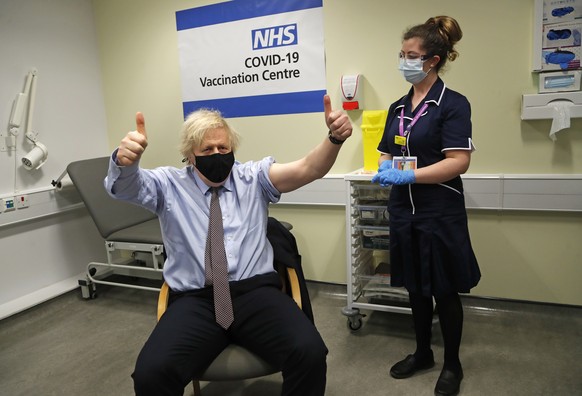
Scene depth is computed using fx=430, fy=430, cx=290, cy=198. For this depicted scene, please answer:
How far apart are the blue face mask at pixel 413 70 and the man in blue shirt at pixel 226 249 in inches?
20.5

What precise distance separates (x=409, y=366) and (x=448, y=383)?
0.68ft

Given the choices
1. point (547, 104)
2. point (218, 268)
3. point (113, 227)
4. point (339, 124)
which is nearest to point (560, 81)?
point (547, 104)

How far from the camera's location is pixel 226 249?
1.66 meters

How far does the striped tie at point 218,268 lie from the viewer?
1.58m

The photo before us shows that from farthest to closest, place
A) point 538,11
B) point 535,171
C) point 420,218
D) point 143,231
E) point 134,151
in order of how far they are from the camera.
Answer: point 143,231 < point 535,171 < point 538,11 < point 420,218 < point 134,151

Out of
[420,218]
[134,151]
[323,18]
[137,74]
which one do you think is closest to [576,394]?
[420,218]

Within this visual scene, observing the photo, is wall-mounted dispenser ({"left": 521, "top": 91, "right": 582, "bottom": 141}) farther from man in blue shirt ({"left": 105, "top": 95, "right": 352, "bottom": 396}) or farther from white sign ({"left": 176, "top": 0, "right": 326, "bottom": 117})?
man in blue shirt ({"left": 105, "top": 95, "right": 352, "bottom": 396})

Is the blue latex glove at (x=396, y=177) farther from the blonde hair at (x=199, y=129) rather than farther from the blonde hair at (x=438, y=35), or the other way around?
the blonde hair at (x=199, y=129)

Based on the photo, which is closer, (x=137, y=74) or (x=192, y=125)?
(x=192, y=125)

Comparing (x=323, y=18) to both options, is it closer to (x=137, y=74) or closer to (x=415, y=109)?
(x=415, y=109)

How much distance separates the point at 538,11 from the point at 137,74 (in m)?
2.91

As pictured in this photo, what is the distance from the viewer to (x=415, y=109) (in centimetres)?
188

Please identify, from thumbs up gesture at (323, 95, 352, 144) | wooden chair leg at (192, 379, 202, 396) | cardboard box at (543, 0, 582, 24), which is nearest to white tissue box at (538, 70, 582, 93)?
cardboard box at (543, 0, 582, 24)

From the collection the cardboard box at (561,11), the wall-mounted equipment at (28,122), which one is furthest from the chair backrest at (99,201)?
the cardboard box at (561,11)
